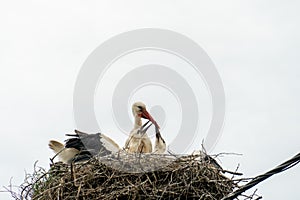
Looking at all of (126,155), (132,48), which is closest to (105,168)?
→ (126,155)

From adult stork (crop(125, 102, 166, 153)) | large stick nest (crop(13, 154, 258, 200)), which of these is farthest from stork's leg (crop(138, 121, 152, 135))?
large stick nest (crop(13, 154, 258, 200))

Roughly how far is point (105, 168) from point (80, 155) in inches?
25.2

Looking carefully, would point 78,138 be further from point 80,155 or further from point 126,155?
point 126,155

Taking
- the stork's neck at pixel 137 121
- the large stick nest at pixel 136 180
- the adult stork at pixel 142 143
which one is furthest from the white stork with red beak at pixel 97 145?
the large stick nest at pixel 136 180

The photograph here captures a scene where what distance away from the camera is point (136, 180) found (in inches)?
131

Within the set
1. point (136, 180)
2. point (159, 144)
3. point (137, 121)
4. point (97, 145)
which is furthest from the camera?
point (137, 121)

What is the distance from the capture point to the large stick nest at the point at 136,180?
3.27 meters

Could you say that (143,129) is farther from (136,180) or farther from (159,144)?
(136,180)

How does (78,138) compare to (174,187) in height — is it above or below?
above

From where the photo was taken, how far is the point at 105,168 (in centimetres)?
342

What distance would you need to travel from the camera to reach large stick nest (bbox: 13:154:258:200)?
Answer: 3266mm

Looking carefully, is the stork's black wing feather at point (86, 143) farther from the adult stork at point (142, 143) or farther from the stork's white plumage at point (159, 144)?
the stork's white plumage at point (159, 144)

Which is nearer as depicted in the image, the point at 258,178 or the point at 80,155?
the point at 258,178

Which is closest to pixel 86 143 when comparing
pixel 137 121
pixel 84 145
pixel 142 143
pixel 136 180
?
pixel 84 145
